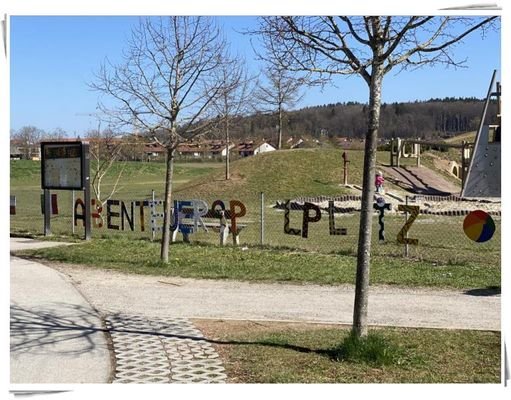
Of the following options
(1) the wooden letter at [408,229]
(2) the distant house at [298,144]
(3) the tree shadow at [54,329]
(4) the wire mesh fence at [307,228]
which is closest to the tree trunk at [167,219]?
(4) the wire mesh fence at [307,228]

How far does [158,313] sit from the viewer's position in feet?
25.6

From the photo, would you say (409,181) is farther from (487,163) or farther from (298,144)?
(487,163)

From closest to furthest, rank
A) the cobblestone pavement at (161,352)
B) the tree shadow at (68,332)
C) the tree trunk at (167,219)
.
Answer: the cobblestone pavement at (161,352), the tree shadow at (68,332), the tree trunk at (167,219)

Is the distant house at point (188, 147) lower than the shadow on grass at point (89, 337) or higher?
higher

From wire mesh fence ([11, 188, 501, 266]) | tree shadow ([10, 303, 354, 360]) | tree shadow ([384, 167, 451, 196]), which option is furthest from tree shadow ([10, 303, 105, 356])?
tree shadow ([384, 167, 451, 196])

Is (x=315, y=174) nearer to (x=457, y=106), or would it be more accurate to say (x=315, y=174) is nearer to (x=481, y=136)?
(x=457, y=106)

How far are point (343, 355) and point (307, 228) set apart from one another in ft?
30.4

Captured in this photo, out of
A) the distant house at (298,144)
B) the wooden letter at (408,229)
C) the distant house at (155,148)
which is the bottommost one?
the wooden letter at (408,229)

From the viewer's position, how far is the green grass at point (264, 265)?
33.4 feet

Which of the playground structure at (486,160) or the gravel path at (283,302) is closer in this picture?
the playground structure at (486,160)

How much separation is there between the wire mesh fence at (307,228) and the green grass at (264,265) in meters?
0.68

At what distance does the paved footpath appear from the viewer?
5723mm

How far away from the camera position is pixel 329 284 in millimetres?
9805

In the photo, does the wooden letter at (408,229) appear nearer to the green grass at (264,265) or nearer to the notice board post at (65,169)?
the green grass at (264,265)
